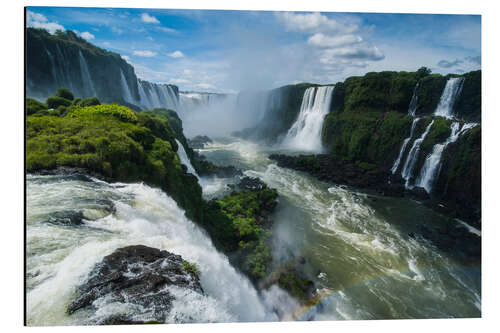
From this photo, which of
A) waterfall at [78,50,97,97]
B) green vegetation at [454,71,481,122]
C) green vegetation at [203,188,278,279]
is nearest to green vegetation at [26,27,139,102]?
waterfall at [78,50,97,97]

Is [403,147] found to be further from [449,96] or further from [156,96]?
[156,96]

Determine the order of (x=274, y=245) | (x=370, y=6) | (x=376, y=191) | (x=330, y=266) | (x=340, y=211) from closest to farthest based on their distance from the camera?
Answer: 1. (x=370, y=6)
2. (x=330, y=266)
3. (x=274, y=245)
4. (x=340, y=211)
5. (x=376, y=191)

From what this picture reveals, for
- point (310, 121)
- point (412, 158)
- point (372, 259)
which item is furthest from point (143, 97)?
point (372, 259)

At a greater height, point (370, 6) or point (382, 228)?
point (370, 6)

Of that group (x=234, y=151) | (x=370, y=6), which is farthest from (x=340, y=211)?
(x=234, y=151)

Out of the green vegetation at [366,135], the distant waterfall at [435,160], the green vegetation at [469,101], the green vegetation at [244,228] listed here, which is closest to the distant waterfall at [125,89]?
the green vegetation at [366,135]

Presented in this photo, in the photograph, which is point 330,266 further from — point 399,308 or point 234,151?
point 234,151

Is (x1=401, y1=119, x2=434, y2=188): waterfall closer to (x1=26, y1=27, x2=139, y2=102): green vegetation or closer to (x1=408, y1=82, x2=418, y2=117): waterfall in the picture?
(x1=408, y1=82, x2=418, y2=117): waterfall
